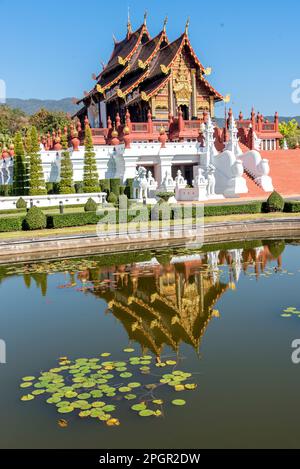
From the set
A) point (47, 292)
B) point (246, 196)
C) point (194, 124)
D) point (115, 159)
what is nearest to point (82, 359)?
point (47, 292)

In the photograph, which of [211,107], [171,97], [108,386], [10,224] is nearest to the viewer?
[108,386]

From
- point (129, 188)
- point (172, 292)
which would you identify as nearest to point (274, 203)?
point (129, 188)

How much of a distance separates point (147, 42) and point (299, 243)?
112 ft

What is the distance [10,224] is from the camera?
21281 millimetres

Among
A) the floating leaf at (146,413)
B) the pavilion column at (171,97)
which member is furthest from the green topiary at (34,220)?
the pavilion column at (171,97)

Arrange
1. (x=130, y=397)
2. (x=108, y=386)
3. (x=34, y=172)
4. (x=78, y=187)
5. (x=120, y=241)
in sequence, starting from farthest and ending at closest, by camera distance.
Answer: (x=78, y=187) → (x=34, y=172) → (x=120, y=241) → (x=108, y=386) → (x=130, y=397)

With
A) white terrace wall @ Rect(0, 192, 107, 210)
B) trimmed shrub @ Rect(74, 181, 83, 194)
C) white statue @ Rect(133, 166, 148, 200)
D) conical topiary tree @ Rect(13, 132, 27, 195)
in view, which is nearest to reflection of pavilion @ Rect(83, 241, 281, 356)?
white statue @ Rect(133, 166, 148, 200)

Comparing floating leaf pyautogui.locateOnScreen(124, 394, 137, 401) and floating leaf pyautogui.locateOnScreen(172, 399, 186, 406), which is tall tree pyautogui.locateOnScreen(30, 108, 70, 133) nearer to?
floating leaf pyautogui.locateOnScreen(124, 394, 137, 401)

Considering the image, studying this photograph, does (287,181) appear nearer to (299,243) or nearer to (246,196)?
(246,196)

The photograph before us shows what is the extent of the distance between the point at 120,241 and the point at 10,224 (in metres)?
5.21

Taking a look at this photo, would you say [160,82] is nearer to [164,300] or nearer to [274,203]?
[274,203]

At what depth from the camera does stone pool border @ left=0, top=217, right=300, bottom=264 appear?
17922mm

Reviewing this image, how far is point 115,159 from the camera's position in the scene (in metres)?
35.7

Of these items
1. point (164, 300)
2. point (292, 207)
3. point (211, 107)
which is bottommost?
point (164, 300)
